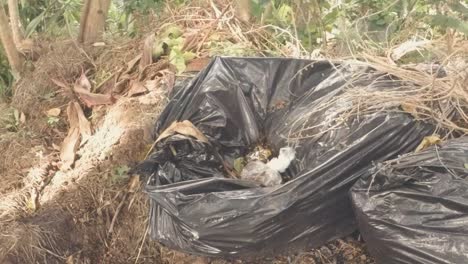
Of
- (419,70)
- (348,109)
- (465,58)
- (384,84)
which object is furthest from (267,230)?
(465,58)

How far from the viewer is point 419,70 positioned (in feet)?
5.81

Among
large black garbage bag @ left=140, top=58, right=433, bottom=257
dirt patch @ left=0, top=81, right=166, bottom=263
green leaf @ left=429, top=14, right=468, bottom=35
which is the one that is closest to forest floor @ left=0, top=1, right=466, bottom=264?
dirt patch @ left=0, top=81, right=166, bottom=263

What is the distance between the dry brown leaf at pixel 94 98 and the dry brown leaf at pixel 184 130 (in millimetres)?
616

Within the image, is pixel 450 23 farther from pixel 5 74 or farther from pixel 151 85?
pixel 5 74

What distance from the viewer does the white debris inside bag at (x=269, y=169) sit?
169 cm

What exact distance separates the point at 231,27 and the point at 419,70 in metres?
1.01

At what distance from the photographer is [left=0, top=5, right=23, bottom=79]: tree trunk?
240cm

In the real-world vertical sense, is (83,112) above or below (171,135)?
below

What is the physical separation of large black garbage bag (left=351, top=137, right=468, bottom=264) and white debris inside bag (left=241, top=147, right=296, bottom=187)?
13.0 inches

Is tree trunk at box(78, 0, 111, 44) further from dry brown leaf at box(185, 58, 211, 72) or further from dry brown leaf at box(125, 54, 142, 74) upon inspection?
dry brown leaf at box(185, 58, 211, 72)

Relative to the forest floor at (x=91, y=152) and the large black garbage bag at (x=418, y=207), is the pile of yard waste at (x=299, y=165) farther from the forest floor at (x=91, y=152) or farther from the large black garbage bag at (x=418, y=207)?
the forest floor at (x=91, y=152)

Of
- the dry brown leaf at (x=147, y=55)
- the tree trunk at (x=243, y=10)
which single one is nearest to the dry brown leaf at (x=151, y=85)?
the dry brown leaf at (x=147, y=55)

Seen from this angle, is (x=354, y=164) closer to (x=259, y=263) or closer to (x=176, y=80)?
(x=259, y=263)

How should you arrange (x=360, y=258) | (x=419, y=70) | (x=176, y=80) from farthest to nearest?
(x=176, y=80), (x=419, y=70), (x=360, y=258)
